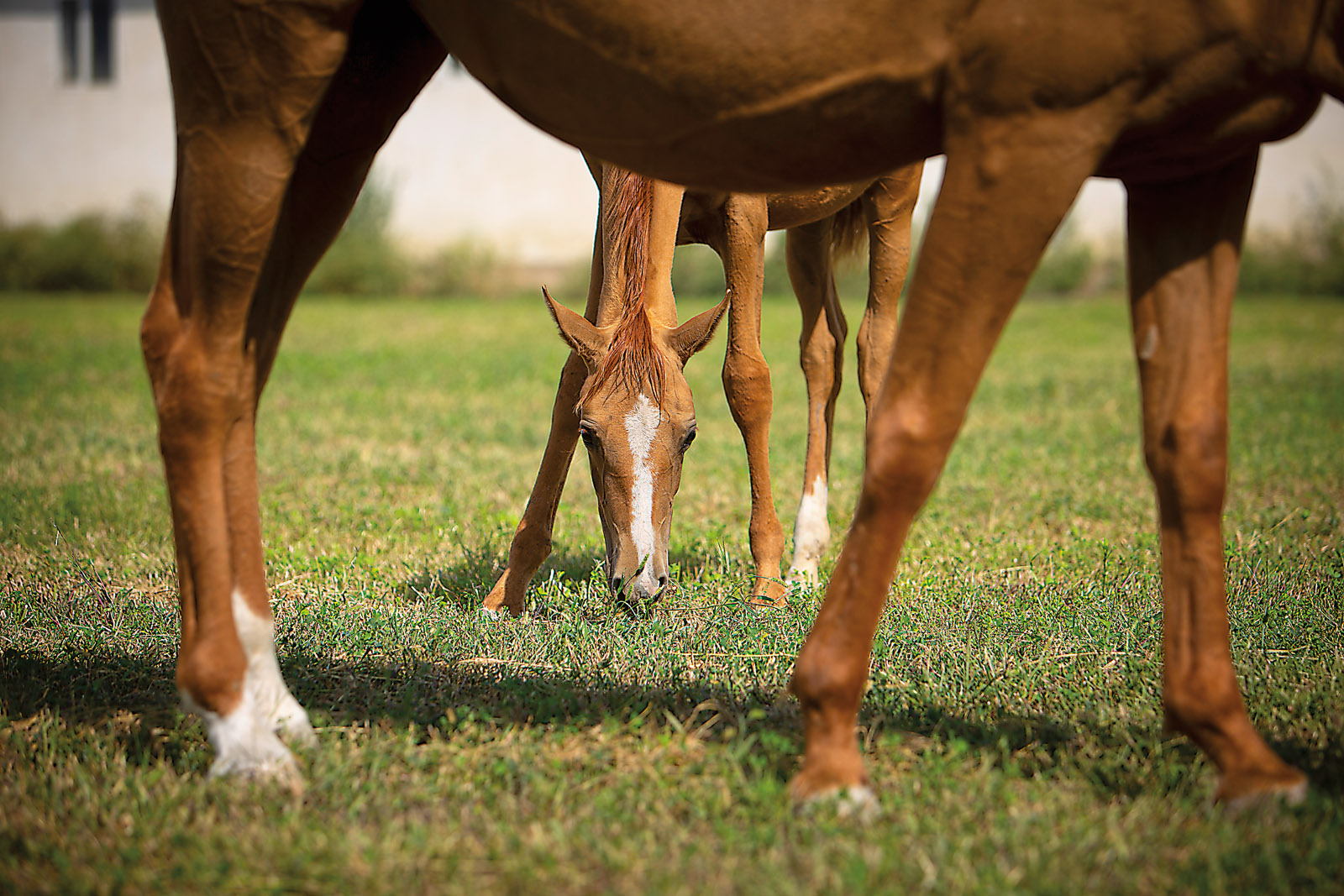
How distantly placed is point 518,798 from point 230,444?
1.05 metres

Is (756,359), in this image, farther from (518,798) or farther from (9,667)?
(9,667)

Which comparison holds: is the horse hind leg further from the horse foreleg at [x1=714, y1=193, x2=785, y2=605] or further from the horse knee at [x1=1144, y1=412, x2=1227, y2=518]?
the horse knee at [x1=1144, y1=412, x2=1227, y2=518]

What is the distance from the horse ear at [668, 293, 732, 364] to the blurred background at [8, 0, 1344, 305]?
61.4ft

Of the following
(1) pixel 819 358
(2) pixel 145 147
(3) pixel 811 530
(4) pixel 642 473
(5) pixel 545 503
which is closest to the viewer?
(4) pixel 642 473

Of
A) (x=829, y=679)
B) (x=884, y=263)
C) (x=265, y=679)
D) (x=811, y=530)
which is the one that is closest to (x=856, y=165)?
(x=829, y=679)

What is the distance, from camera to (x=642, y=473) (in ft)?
11.0

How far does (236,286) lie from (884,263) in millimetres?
3301

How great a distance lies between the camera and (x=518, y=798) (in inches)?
89.0

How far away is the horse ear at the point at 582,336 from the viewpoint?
3525 mm

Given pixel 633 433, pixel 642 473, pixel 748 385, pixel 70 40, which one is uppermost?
pixel 70 40

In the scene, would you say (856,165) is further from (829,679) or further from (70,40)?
(70,40)

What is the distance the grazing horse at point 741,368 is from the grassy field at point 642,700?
0.23m

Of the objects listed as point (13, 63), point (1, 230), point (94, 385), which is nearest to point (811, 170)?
point (94, 385)

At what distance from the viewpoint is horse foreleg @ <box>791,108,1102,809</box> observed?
192cm
